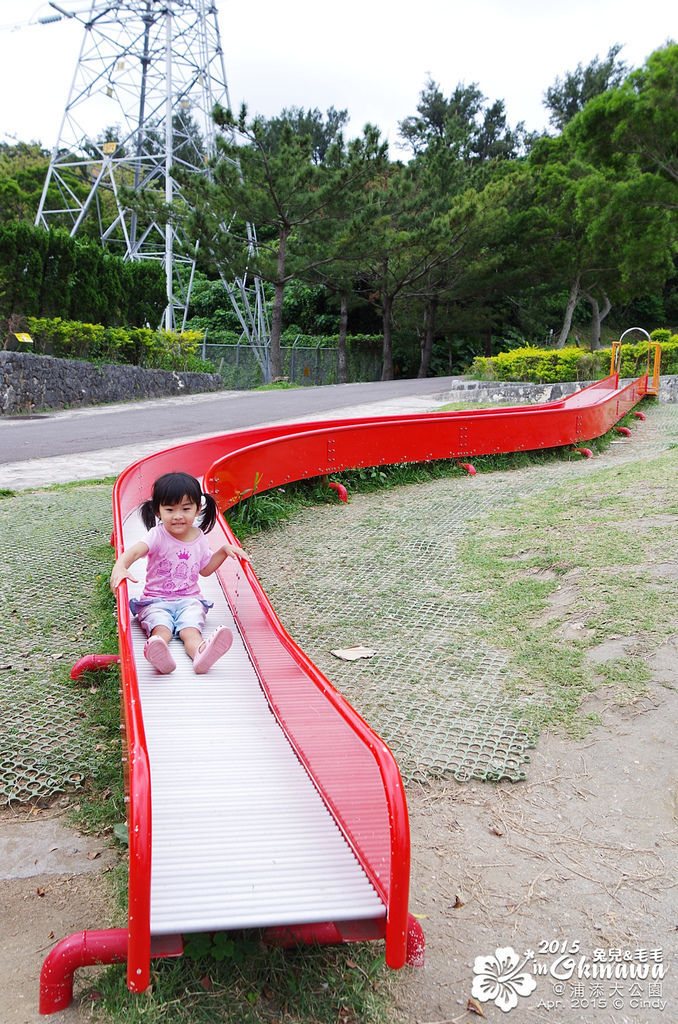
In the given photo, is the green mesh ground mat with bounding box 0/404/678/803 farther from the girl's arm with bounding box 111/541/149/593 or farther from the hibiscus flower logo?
the hibiscus flower logo

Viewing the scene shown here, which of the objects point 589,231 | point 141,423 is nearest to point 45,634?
point 141,423

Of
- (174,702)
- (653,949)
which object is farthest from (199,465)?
(653,949)

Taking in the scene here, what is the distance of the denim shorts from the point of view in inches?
115

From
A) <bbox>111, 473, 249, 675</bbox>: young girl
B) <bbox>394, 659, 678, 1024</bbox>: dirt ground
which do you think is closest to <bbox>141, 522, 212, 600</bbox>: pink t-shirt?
<bbox>111, 473, 249, 675</bbox>: young girl

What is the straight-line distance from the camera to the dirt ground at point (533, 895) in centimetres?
171

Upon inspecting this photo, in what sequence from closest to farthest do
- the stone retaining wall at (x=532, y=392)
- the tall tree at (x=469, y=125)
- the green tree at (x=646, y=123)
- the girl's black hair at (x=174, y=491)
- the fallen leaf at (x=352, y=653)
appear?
the girl's black hair at (x=174, y=491), the fallen leaf at (x=352, y=653), the stone retaining wall at (x=532, y=392), the green tree at (x=646, y=123), the tall tree at (x=469, y=125)

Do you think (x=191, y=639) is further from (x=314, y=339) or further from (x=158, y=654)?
(x=314, y=339)

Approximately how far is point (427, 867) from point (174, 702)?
3.03 feet

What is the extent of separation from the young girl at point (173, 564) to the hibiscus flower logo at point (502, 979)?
138 centimetres

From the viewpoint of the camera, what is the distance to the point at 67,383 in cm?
1381

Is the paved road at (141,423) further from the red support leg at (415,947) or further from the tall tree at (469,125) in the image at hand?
the tall tree at (469,125)

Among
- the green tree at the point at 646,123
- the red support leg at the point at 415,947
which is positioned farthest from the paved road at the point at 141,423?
the green tree at the point at 646,123

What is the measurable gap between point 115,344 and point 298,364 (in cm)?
1184

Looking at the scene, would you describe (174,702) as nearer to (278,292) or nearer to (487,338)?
(278,292)
